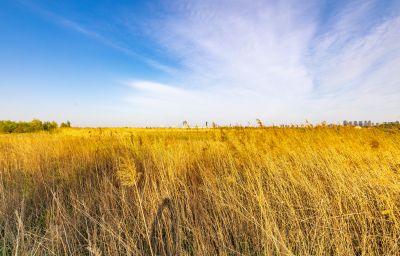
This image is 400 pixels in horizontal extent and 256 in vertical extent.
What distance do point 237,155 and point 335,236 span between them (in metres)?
2.95

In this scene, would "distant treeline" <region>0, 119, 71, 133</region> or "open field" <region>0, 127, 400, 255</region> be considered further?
"distant treeline" <region>0, 119, 71, 133</region>

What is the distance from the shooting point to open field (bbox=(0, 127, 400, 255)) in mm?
2168

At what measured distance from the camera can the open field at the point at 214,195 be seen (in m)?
2.17

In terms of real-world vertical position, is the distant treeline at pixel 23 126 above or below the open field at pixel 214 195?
above

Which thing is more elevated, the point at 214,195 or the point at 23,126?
the point at 23,126

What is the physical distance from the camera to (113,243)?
2.10 metres

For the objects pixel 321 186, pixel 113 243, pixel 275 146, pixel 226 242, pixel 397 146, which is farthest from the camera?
pixel 397 146

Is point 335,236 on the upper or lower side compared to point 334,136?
lower

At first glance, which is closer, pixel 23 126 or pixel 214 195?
pixel 214 195

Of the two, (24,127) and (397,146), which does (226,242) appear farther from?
(24,127)

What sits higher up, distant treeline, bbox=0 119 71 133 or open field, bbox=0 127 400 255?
distant treeline, bbox=0 119 71 133

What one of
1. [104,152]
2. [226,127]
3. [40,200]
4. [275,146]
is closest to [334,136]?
[275,146]

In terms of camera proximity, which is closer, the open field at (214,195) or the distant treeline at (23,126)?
the open field at (214,195)

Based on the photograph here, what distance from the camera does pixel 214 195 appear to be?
3049 millimetres
